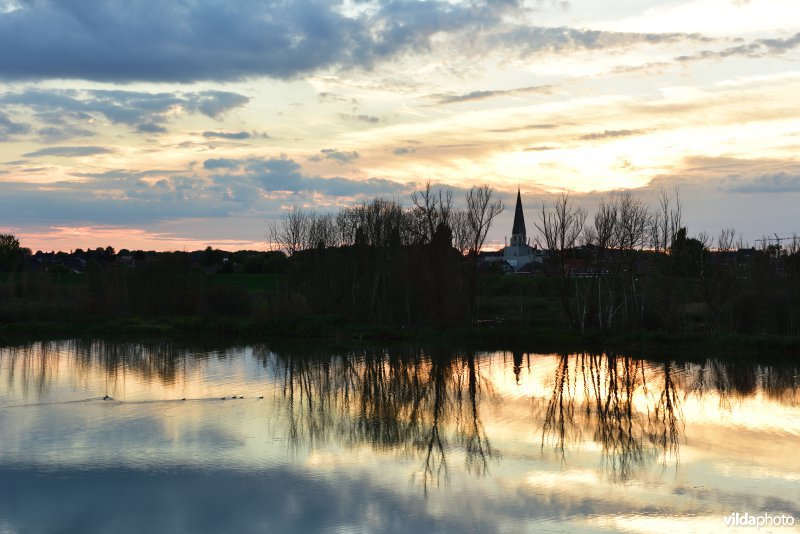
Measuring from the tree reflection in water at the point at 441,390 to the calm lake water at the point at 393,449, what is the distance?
89 mm

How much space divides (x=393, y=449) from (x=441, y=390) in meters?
6.91

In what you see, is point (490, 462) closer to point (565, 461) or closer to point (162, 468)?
point (565, 461)

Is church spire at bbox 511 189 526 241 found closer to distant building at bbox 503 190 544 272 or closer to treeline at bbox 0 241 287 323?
distant building at bbox 503 190 544 272

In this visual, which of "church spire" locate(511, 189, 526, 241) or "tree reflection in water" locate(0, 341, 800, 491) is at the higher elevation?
"church spire" locate(511, 189, 526, 241)

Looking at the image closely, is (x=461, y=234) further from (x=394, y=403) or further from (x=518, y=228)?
(x=518, y=228)

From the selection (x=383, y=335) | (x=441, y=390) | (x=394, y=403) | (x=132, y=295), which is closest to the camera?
(x=394, y=403)

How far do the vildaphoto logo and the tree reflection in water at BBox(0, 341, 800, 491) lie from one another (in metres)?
2.18

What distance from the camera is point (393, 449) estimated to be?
14.3 metres

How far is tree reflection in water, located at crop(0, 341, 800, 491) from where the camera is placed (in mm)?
14609

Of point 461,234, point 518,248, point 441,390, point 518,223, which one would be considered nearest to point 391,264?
point 461,234

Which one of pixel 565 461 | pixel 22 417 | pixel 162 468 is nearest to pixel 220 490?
pixel 162 468

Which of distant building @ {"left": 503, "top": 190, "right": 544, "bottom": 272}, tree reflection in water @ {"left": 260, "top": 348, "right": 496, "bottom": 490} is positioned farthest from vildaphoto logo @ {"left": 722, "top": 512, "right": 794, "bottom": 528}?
distant building @ {"left": 503, "top": 190, "right": 544, "bottom": 272}

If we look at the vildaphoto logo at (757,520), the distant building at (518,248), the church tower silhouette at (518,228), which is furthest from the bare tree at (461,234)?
the church tower silhouette at (518,228)

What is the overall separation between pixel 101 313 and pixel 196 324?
5.82m
